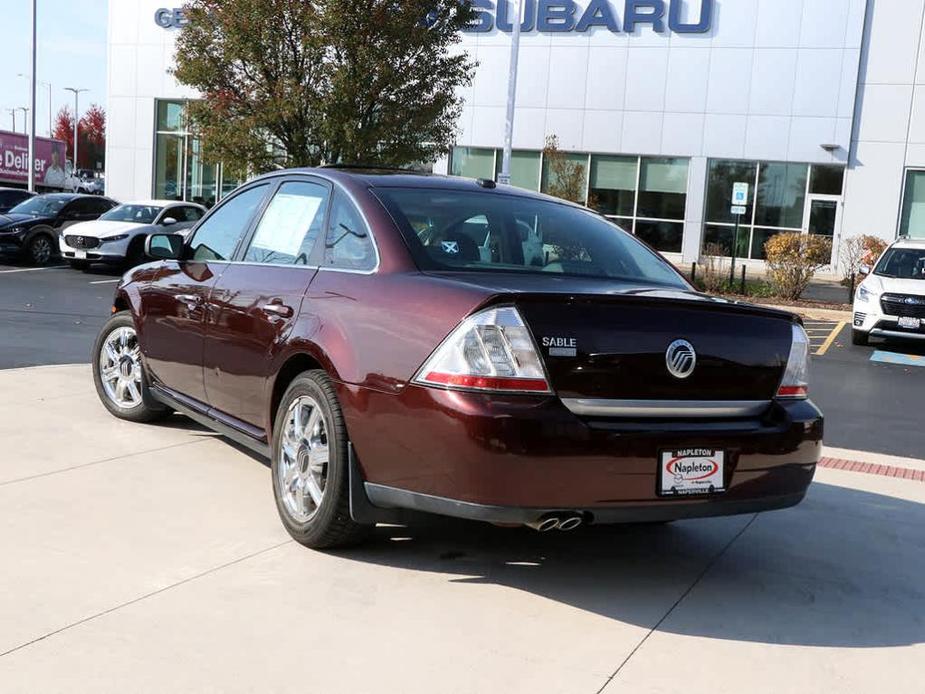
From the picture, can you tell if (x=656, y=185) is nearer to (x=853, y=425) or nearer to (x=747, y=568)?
(x=853, y=425)

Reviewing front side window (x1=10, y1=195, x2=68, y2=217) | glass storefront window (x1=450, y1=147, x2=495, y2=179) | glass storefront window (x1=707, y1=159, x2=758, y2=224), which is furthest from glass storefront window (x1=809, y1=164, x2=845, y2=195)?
front side window (x1=10, y1=195, x2=68, y2=217)

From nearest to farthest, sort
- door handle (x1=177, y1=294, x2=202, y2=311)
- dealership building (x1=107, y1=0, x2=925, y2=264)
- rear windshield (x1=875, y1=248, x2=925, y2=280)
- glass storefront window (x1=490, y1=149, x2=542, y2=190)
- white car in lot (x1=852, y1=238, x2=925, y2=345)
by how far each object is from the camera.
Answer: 1. door handle (x1=177, y1=294, x2=202, y2=311)
2. white car in lot (x1=852, y1=238, x2=925, y2=345)
3. rear windshield (x1=875, y1=248, x2=925, y2=280)
4. dealership building (x1=107, y1=0, x2=925, y2=264)
5. glass storefront window (x1=490, y1=149, x2=542, y2=190)

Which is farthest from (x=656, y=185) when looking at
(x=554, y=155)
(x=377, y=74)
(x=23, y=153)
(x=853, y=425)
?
(x=23, y=153)

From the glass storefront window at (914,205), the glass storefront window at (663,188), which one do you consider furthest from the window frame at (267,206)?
the glass storefront window at (914,205)

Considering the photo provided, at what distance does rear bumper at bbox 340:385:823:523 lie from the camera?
3.69 metres

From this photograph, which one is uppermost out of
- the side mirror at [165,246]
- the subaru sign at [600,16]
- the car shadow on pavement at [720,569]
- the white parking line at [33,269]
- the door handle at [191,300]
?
the subaru sign at [600,16]

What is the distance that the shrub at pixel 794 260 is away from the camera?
22.4 meters

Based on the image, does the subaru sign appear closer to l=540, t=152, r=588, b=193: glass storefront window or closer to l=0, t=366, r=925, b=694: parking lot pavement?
l=540, t=152, r=588, b=193: glass storefront window

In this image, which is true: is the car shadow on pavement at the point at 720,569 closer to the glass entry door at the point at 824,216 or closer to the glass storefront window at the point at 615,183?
the glass entry door at the point at 824,216

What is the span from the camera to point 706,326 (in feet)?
13.3

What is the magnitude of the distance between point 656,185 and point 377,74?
15.0m

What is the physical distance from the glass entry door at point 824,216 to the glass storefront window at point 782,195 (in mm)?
198

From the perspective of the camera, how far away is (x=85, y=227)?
22.1 meters

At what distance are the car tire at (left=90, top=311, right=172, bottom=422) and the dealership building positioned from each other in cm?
2374
